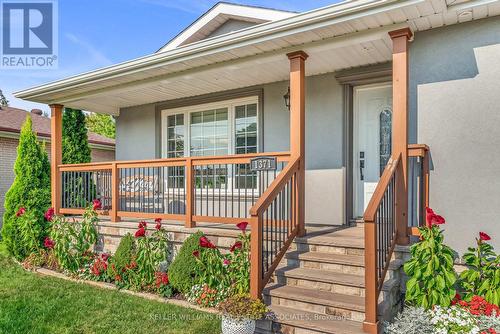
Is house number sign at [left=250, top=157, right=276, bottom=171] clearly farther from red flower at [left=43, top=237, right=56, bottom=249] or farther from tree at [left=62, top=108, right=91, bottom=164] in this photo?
tree at [left=62, top=108, right=91, bottom=164]

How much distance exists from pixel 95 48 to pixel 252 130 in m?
9.74

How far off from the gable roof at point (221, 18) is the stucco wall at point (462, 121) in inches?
120

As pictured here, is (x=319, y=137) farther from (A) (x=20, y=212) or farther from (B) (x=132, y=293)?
(A) (x=20, y=212)

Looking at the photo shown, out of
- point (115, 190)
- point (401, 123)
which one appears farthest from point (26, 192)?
point (401, 123)

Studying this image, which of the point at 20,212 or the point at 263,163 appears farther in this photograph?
the point at 20,212

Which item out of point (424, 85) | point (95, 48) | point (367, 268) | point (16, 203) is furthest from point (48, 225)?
point (95, 48)

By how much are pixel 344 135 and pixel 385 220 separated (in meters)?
2.37

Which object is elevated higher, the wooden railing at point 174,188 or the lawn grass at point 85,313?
the wooden railing at point 174,188

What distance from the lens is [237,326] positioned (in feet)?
10.5

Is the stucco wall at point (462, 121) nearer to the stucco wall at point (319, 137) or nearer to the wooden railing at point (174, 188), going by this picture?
the stucco wall at point (319, 137)

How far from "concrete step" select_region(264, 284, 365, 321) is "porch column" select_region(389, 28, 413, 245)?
975 millimetres

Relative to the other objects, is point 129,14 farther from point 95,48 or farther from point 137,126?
point 137,126

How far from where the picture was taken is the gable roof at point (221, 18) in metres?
6.66

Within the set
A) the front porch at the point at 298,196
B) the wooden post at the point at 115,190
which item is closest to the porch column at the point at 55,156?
the front porch at the point at 298,196
